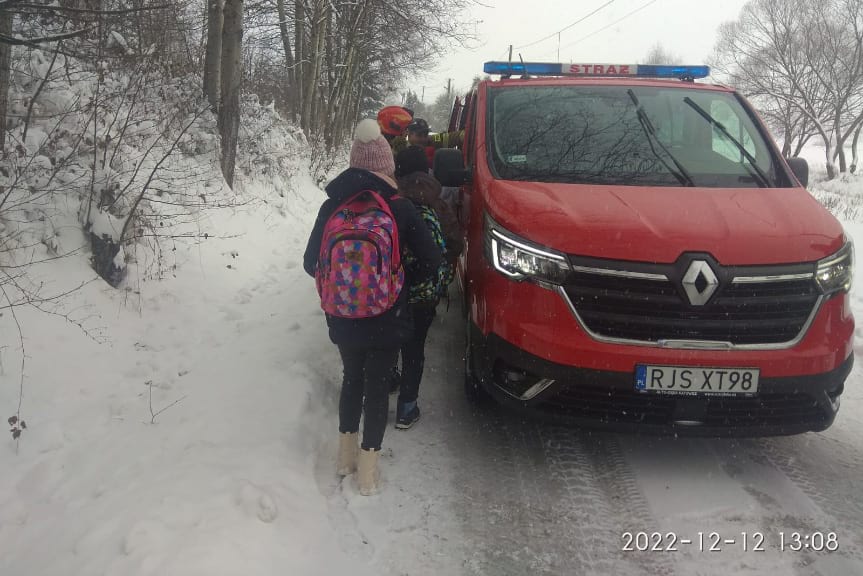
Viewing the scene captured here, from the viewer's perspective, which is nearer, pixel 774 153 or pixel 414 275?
pixel 414 275

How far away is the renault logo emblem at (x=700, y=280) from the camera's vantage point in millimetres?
2857

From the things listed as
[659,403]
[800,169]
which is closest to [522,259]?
[659,403]

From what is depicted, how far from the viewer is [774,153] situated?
401 cm

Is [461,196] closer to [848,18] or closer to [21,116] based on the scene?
[21,116]

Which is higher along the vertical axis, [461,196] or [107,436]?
[461,196]

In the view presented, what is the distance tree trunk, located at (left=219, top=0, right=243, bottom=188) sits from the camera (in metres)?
8.38

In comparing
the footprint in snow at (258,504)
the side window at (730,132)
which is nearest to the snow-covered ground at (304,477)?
the footprint in snow at (258,504)

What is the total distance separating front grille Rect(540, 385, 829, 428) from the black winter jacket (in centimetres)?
89

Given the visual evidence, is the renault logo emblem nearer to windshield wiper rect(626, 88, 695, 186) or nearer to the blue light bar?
windshield wiper rect(626, 88, 695, 186)

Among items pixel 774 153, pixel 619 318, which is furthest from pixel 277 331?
pixel 774 153

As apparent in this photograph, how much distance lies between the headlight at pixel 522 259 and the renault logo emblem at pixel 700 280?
1.83 feet

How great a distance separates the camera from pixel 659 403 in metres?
3.01

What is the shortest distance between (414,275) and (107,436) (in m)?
1.87

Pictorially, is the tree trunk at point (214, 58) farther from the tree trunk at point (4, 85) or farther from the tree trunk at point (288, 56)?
the tree trunk at point (288, 56)
